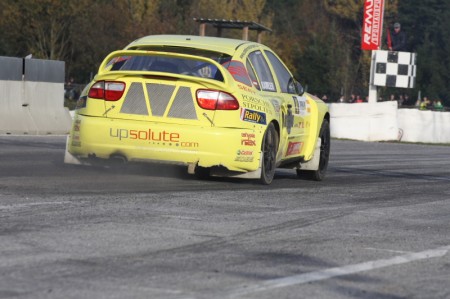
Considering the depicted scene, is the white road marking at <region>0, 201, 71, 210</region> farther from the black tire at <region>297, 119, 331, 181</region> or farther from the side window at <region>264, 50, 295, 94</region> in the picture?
the black tire at <region>297, 119, 331, 181</region>

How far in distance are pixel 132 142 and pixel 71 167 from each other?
5.18ft

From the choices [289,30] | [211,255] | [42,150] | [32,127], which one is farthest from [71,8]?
[211,255]

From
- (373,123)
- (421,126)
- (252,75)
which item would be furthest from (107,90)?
(421,126)

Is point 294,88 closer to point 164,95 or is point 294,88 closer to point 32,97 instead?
point 164,95

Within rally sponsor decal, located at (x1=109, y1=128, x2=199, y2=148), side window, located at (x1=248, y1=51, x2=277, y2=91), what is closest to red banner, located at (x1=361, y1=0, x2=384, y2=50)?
side window, located at (x1=248, y1=51, x2=277, y2=91)

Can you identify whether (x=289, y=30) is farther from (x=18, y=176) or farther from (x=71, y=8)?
(x=18, y=176)

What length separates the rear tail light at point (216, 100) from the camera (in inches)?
409

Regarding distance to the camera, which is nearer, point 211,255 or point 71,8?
point 211,255

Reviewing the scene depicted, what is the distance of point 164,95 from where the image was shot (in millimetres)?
10406

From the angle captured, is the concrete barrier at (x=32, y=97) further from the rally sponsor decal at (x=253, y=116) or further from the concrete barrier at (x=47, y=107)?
the rally sponsor decal at (x=253, y=116)

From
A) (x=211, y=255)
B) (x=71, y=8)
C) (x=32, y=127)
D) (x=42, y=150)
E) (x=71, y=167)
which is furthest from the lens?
(x=71, y=8)

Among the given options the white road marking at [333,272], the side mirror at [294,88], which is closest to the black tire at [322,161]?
the side mirror at [294,88]

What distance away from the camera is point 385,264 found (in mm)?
6199

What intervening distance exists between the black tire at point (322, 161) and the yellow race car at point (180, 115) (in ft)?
4.99
